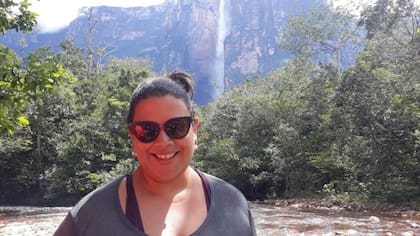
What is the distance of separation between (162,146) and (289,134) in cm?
1676

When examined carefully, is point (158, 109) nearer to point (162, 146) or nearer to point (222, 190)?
point (162, 146)

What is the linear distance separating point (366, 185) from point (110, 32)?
A: 109665mm

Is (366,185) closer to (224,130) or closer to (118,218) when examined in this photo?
(224,130)

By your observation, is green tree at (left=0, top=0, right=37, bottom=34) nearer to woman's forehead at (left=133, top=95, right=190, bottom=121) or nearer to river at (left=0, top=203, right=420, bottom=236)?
woman's forehead at (left=133, top=95, right=190, bottom=121)

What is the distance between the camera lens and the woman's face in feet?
4.57

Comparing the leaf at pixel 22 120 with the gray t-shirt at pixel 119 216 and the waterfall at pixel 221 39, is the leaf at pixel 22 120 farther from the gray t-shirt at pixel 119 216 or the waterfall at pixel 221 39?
the waterfall at pixel 221 39

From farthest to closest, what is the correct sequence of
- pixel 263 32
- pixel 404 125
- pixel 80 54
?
pixel 263 32, pixel 80 54, pixel 404 125

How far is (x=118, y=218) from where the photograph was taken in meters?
1.30

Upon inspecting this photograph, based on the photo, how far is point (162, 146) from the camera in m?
1.40

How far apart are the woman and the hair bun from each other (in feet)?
0.10

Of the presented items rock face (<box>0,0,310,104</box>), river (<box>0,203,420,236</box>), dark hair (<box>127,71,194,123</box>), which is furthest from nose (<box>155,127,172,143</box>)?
rock face (<box>0,0,310,104</box>)

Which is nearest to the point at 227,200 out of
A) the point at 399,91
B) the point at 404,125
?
the point at 404,125

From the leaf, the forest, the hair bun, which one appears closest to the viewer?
the hair bun

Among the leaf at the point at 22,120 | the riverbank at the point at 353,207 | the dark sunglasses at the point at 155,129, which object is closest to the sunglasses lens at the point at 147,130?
the dark sunglasses at the point at 155,129
